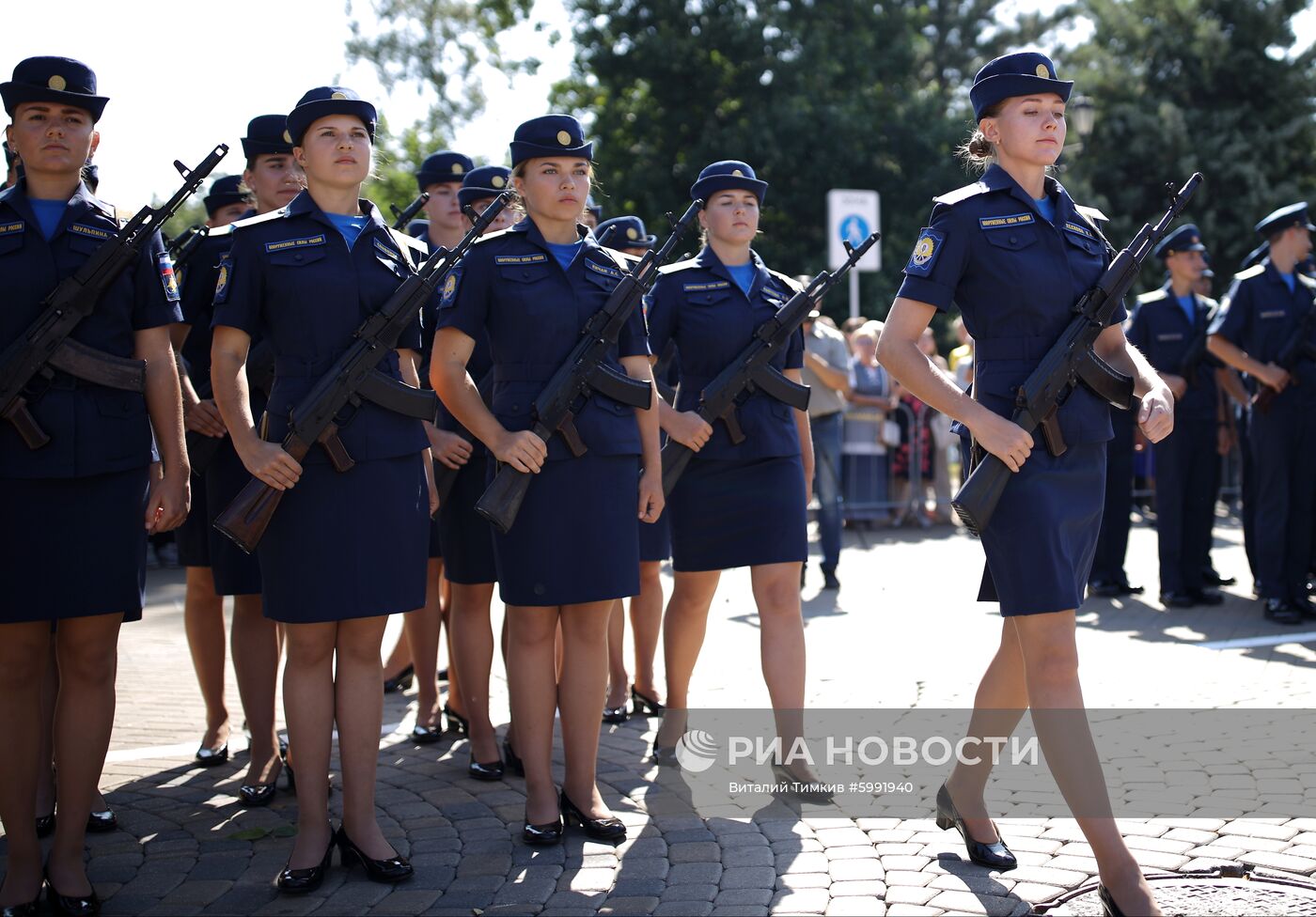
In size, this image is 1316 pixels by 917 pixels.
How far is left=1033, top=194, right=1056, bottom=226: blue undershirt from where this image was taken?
4.23m

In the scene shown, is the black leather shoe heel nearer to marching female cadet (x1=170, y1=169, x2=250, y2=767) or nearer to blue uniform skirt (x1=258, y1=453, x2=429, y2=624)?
marching female cadet (x1=170, y1=169, x2=250, y2=767)

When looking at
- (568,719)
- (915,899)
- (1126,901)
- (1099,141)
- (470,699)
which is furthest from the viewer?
(1099,141)

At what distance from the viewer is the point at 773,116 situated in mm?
26500

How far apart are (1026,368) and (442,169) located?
12.0 feet

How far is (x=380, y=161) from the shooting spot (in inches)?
203

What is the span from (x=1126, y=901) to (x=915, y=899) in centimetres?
Answer: 63

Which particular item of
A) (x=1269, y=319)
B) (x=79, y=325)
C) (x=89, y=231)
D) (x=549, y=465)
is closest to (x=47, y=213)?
(x=89, y=231)

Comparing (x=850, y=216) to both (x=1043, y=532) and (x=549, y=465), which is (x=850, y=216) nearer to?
(x=549, y=465)

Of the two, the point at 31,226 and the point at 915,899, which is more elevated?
the point at 31,226

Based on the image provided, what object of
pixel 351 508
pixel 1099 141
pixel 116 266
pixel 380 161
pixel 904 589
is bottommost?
pixel 904 589

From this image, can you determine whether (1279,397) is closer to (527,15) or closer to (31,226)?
(31,226)

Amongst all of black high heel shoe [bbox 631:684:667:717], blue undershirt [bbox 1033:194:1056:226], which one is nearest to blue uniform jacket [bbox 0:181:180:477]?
blue undershirt [bbox 1033:194:1056:226]

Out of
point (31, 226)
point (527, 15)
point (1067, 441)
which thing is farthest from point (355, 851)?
point (527, 15)

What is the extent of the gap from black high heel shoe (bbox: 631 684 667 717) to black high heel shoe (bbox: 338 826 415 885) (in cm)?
243
